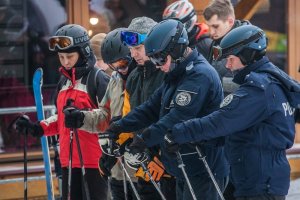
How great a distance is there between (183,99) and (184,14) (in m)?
1.83

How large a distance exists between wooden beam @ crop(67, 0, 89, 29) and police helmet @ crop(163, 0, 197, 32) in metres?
2.60

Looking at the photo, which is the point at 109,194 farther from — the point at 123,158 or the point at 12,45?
the point at 12,45

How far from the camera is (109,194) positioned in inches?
244

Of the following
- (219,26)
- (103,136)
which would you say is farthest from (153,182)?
(219,26)

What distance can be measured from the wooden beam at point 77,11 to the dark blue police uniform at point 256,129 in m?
4.80

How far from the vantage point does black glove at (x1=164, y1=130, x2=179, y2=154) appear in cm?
457

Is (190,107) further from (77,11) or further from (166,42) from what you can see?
(77,11)

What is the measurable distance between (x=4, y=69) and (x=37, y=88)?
7.20ft

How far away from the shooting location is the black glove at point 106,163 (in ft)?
18.7

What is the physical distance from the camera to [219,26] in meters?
6.42

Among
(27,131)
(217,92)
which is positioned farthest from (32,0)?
(217,92)

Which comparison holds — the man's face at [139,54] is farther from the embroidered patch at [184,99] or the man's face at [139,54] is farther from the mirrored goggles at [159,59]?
the embroidered patch at [184,99]

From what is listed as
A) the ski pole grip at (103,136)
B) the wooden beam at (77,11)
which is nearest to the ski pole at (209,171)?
the ski pole grip at (103,136)

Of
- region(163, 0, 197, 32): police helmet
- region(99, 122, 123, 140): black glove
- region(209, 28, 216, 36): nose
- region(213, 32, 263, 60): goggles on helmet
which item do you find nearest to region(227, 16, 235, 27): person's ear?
region(209, 28, 216, 36): nose
